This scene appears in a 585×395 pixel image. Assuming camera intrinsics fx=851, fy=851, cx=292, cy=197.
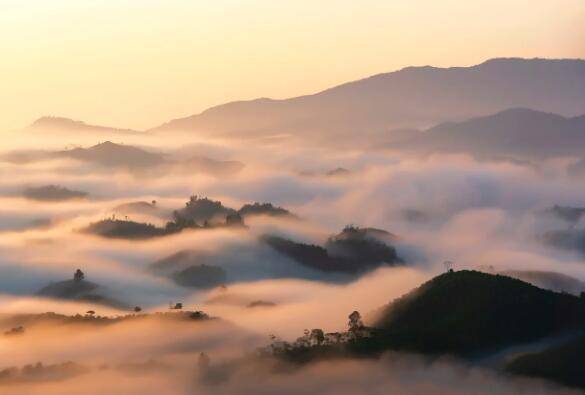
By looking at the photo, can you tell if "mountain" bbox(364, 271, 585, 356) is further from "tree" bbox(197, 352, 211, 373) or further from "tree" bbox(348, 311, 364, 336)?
"tree" bbox(197, 352, 211, 373)

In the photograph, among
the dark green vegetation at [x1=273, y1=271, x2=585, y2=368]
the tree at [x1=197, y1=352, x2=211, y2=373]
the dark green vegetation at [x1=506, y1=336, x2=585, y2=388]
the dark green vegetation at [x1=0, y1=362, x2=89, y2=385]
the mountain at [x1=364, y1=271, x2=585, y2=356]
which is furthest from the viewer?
the dark green vegetation at [x1=0, y1=362, x2=89, y2=385]

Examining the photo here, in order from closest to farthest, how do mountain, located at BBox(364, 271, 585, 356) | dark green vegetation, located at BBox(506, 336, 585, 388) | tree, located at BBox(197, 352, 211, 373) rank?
dark green vegetation, located at BBox(506, 336, 585, 388)
mountain, located at BBox(364, 271, 585, 356)
tree, located at BBox(197, 352, 211, 373)

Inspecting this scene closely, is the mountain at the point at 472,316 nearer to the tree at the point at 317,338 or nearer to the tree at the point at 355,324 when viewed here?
the tree at the point at 355,324

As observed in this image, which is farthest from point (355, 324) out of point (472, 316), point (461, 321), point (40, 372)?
point (40, 372)

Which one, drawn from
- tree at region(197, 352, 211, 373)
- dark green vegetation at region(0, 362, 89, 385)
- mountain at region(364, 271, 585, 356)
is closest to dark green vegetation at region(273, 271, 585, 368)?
mountain at region(364, 271, 585, 356)

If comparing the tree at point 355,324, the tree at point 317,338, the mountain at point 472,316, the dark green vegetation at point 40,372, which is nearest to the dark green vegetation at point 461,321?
the mountain at point 472,316

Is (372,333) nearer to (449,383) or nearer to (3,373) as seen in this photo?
(449,383)
